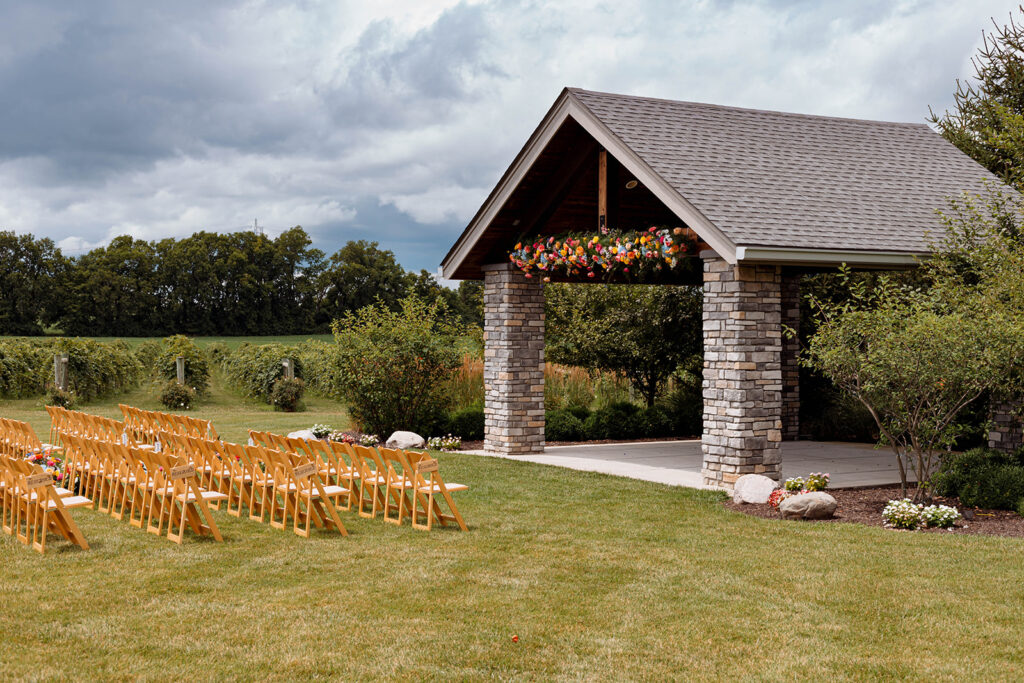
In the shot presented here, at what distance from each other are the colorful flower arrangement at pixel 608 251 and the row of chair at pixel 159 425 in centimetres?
500

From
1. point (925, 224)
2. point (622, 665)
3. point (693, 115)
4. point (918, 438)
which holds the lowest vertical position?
point (622, 665)

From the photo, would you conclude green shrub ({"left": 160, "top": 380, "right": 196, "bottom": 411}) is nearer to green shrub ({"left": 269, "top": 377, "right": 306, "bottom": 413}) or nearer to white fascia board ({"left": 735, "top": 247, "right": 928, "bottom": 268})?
green shrub ({"left": 269, "top": 377, "right": 306, "bottom": 413})

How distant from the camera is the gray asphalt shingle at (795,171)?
11.3 meters

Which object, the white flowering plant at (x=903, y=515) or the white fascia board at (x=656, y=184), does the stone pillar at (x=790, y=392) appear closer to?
the white fascia board at (x=656, y=184)

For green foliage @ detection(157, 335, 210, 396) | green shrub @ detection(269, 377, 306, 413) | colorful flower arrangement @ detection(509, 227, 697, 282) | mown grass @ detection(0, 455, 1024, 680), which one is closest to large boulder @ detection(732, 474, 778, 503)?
mown grass @ detection(0, 455, 1024, 680)

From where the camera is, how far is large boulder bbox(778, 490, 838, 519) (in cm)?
959

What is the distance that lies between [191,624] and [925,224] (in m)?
10.5

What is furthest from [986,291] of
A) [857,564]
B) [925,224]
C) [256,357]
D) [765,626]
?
[256,357]

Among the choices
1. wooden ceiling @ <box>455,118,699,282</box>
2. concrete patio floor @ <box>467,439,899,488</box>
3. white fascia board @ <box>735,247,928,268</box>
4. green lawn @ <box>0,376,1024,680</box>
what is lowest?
green lawn @ <box>0,376,1024,680</box>

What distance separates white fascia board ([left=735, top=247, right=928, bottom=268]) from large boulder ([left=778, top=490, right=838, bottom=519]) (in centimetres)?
260

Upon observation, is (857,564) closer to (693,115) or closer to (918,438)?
(918,438)

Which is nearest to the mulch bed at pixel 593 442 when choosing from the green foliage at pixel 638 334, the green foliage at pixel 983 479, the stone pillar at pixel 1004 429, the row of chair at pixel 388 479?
the green foliage at pixel 638 334

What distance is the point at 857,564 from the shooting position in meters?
7.63

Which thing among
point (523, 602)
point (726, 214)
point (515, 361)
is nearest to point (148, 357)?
point (515, 361)
